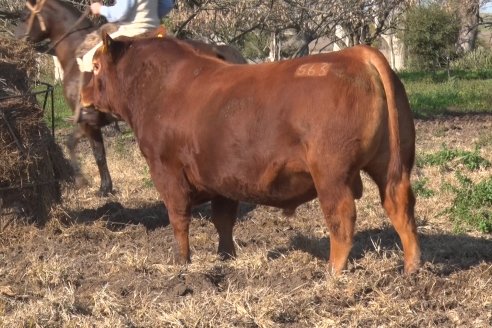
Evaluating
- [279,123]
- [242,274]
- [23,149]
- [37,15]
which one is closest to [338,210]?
[279,123]

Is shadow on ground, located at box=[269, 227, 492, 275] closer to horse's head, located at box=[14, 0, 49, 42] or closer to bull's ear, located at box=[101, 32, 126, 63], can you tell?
bull's ear, located at box=[101, 32, 126, 63]

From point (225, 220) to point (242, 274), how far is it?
0.99 m

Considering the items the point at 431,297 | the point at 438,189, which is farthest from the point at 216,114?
the point at 438,189

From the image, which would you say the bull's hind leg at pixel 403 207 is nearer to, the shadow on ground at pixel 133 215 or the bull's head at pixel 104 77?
the bull's head at pixel 104 77

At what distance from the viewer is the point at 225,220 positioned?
6855 mm

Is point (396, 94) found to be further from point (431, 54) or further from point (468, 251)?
point (431, 54)

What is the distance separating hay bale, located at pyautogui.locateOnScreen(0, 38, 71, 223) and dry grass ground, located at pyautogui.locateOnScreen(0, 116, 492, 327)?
195mm

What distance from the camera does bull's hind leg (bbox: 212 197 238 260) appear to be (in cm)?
682

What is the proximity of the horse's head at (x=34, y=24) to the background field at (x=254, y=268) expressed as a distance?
1.88 metres

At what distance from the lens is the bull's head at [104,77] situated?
6.83m

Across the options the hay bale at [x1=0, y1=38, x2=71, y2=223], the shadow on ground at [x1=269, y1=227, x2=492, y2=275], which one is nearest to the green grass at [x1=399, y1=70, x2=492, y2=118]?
the shadow on ground at [x1=269, y1=227, x2=492, y2=275]

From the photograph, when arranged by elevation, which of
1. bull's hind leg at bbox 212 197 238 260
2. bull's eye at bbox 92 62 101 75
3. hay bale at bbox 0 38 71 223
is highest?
bull's eye at bbox 92 62 101 75

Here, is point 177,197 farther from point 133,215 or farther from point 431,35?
point 431,35

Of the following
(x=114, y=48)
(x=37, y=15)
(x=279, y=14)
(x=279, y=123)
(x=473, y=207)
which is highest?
(x=37, y=15)
